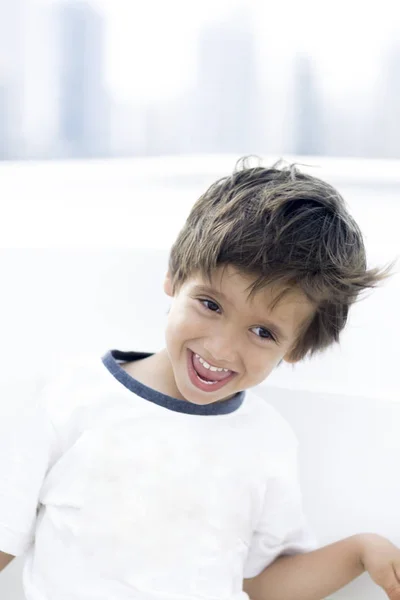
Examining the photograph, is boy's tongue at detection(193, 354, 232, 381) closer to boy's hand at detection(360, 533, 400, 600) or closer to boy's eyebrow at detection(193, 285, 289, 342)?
boy's eyebrow at detection(193, 285, 289, 342)

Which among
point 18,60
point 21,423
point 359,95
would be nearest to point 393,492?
point 21,423

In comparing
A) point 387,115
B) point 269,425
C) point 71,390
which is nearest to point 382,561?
point 269,425

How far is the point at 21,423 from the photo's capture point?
0.90 m

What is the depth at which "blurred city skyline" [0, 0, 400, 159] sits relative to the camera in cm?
121

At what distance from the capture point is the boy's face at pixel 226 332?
84 cm

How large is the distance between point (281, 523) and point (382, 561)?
12 centimetres

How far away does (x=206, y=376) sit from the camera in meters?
0.88

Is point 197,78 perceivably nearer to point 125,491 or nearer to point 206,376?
point 206,376

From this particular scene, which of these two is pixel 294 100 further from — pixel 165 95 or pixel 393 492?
pixel 393 492

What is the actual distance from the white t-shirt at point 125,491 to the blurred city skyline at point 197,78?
0.53m

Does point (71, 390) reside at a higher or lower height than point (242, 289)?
lower

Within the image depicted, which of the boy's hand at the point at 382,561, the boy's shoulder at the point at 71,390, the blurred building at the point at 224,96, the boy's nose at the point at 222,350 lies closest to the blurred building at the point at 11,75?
the blurred building at the point at 224,96

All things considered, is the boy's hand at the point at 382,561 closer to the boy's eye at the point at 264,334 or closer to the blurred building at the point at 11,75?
the boy's eye at the point at 264,334

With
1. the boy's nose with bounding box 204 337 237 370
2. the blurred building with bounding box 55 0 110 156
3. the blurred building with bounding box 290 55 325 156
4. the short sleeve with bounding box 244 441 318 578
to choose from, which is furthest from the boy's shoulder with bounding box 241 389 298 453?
the blurred building with bounding box 55 0 110 156
